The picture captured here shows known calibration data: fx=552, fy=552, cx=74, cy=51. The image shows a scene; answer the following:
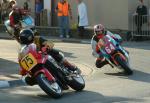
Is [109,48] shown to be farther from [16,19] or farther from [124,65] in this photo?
[16,19]

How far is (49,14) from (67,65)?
1639 cm

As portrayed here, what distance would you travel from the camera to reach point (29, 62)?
11.3 meters

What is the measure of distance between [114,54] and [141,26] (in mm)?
10233

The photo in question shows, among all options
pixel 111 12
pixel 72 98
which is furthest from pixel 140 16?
pixel 72 98

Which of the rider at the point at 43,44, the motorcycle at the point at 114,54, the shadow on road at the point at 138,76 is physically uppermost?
the rider at the point at 43,44

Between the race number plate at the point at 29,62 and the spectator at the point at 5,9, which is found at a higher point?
the spectator at the point at 5,9

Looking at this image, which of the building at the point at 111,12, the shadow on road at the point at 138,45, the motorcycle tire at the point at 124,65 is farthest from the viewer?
the building at the point at 111,12

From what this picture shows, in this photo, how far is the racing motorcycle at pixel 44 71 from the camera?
11.1 metres

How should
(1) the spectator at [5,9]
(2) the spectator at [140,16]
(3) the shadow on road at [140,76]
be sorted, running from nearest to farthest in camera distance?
(3) the shadow on road at [140,76], (2) the spectator at [140,16], (1) the spectator at [5,9]

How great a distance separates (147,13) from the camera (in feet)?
80.2

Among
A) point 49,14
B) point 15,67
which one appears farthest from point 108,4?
point 15,67

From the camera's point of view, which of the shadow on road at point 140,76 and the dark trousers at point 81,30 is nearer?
the shadow on road at point 140,76

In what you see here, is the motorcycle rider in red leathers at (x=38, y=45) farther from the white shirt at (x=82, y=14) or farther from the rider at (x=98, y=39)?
the white shirt at (x=82, y=14)

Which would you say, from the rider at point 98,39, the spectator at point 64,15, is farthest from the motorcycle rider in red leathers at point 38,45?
the spectator at point 64,15
